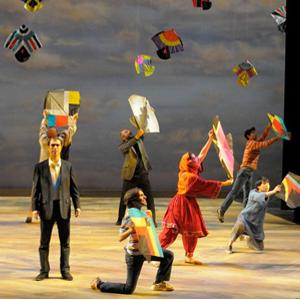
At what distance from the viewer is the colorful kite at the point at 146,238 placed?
8555 mm

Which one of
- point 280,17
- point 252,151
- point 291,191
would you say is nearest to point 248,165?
point 252,151

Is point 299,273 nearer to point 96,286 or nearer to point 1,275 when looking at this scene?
point 96,286

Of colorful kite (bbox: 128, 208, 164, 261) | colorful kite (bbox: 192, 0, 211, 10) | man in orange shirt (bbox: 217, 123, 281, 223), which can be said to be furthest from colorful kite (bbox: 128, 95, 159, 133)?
colorful kite (bbox: 192, 0, 211, 10)

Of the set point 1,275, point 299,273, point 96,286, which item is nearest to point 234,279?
point 299,273

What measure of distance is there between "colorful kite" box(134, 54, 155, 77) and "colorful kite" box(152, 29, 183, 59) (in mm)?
233

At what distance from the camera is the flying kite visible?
1108 centimetres

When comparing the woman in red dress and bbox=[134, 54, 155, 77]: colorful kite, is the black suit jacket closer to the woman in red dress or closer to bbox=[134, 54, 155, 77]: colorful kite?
the woman in red dress

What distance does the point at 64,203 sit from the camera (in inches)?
364

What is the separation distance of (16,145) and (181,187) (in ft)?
29.4

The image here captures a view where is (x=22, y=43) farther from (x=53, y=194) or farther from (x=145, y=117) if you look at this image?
(x=53, y=194)

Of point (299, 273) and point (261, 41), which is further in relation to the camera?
point (261, 41)

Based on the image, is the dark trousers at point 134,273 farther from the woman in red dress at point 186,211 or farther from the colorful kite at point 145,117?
the colorful kite at point 145,117

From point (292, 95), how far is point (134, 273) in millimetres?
8272

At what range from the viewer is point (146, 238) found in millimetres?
8570
